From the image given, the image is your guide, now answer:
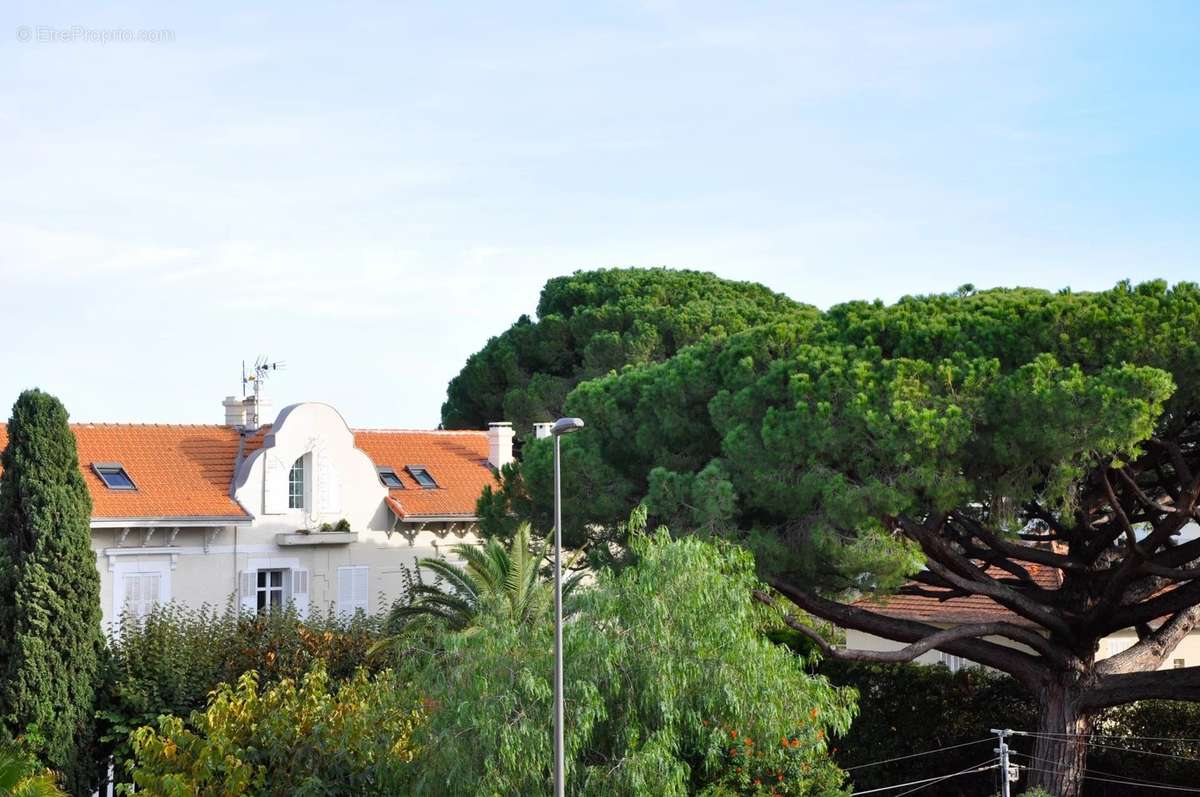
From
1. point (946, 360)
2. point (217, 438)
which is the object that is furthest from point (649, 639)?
point (217, 438)

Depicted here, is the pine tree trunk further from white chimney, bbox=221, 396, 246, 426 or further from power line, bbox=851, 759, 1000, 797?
white chimney, bbox=221, 396, 246, 426

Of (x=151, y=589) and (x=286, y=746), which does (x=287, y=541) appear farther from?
(x=286, y=746)

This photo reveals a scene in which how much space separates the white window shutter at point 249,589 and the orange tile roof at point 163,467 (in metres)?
1.57

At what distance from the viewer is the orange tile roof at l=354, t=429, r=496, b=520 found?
3950 cm

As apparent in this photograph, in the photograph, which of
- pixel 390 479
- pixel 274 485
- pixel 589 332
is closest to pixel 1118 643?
pixel 390 479

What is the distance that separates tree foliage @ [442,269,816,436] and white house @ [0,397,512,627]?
15965mm

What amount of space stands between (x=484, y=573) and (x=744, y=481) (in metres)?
6.34

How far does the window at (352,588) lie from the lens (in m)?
37.6

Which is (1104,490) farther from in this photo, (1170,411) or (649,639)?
(649,639)

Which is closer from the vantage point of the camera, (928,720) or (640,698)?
(640,698)

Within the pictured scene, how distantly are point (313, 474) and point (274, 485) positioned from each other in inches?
45.8

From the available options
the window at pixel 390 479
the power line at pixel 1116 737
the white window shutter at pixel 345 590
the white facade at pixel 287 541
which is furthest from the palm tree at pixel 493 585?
the power line at pixel 1116 737

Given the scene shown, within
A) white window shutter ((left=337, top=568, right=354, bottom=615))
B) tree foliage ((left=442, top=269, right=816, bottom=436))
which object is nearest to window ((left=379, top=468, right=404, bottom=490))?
white window shutter ((left=337, top=568, right=354, bottom=615))

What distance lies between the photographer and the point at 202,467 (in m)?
36.4
